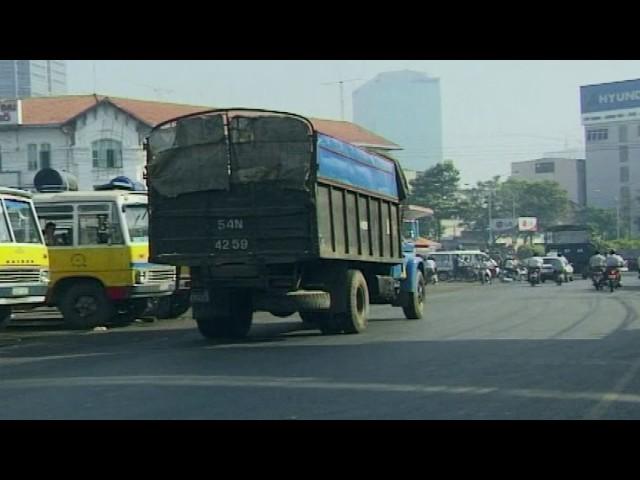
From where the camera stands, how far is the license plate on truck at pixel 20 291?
1675 centimetres

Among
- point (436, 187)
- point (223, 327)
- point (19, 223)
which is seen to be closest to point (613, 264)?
point (223, 327)

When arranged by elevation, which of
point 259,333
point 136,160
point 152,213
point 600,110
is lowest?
point 259,333

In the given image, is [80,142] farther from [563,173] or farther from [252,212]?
[563,173]

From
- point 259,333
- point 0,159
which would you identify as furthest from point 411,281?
point 0,159

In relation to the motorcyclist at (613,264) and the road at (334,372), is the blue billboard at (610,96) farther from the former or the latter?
the road at (334,372)

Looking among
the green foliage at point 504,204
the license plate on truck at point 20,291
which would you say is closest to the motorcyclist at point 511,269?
the green foliage at point 504,204

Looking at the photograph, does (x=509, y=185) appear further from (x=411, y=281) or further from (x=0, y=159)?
(x=411, y=281)

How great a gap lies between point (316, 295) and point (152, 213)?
114 inches

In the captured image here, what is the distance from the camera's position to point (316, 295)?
1520cm

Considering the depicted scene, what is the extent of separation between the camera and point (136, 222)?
19.3m

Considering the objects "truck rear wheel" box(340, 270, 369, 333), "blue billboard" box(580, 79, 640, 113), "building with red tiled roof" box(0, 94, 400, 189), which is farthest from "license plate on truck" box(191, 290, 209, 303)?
"blue billboard" box(580, 79, 640, 113)

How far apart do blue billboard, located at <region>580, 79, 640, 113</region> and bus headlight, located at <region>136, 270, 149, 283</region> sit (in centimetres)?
9529

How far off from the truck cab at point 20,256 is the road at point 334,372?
788 millimetres

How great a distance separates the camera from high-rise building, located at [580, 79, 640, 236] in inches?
4166
